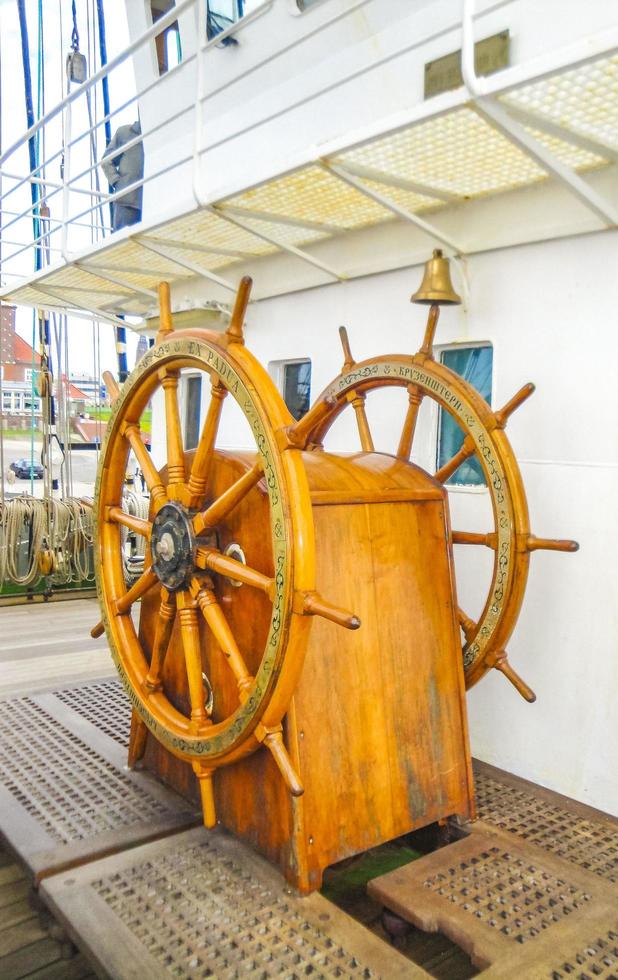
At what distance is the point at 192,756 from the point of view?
212 centimetres

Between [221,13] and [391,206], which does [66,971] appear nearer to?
[391,206]

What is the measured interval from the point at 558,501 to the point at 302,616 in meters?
1.20

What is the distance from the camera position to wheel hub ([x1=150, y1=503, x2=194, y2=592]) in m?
2.15

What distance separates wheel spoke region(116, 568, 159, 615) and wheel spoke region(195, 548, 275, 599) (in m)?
0.28

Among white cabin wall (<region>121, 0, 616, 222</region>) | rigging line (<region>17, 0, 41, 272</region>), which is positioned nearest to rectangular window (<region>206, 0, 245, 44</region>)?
white cabin wall (<region>121, 0, 616, 222</region>)

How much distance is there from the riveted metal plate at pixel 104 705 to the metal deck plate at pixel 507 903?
133 cm

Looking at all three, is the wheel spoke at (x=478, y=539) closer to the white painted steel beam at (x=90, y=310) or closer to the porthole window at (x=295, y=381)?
the porthole window at (x=295, y=381)

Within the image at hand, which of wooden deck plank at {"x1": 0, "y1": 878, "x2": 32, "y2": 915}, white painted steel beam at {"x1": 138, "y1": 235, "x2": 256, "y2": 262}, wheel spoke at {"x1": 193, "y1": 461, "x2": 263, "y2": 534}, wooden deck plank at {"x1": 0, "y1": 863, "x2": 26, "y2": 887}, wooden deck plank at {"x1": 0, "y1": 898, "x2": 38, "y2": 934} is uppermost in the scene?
white painted steel beam at {"x1": 138, "y1": 235, "x2": 256, "y2": 262}

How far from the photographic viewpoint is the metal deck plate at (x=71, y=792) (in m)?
2.14

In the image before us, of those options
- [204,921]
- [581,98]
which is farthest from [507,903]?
[581,98]

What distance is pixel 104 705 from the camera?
3.40 metres

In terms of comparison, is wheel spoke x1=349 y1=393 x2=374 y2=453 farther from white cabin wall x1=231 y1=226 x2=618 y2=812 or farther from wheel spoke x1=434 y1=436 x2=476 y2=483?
white cabin wall x1=231 y1=226 x2=618 y2=812

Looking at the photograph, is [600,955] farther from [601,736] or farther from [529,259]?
[529,259]

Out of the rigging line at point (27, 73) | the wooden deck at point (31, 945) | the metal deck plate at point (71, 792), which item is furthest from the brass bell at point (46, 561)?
the rigging line at point (27, 73)
